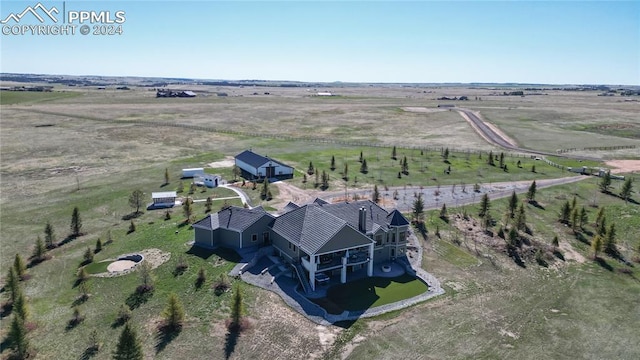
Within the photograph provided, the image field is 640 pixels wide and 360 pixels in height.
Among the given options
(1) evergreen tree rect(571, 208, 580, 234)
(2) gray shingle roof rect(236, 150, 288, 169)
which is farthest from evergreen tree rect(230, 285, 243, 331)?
(2) gray shingle roof rect(236, 150, 288, 169)

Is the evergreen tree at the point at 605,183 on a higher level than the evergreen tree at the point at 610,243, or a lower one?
higher

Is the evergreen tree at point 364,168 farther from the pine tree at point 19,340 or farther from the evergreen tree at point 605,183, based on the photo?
the pine tree at point 19,340

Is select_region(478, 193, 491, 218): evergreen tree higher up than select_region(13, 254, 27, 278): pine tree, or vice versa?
select_region(478, 193, 491, 218): evergreen tree

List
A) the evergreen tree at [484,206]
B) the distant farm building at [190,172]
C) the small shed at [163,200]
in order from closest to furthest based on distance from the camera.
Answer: the evergreen tree at [484,206] → the small shed at [163,200] → the distant farm building at [190,172]

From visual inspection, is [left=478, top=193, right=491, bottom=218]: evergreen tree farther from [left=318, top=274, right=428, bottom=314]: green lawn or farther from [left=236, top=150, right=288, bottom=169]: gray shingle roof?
[left=236, top=150, right=288, bottom=169]: gray shingle roof

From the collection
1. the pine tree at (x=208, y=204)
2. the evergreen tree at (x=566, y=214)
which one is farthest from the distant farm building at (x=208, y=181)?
the evergreen tree at (x=566, y=214)

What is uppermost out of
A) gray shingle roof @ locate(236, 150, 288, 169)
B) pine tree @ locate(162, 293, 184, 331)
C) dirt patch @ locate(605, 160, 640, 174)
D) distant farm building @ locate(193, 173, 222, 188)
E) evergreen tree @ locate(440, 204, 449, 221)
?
gray shingle roof @ locate(236, 150, 288, 169)
